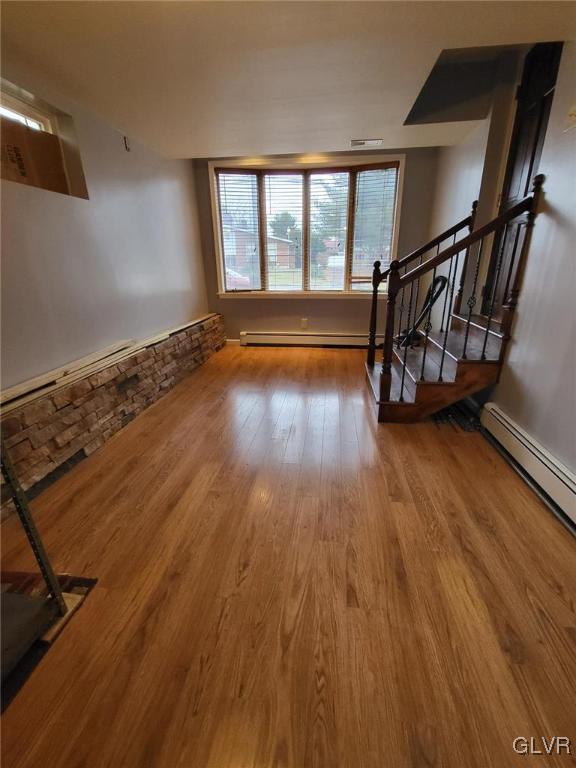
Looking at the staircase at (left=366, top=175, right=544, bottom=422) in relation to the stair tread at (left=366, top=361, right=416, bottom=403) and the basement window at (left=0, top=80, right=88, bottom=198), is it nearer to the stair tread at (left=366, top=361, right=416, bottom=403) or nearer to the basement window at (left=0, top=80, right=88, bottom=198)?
the stair tread at (left=366, top=361, right=416, bottom=403)

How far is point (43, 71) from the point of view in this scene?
179 centimetres

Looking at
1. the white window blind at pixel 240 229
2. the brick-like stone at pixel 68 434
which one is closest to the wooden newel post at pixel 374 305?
the white window blind at pixel 240 229

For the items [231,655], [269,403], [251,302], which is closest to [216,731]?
A: [231,655]

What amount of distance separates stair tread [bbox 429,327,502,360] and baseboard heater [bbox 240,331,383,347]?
1656 mm

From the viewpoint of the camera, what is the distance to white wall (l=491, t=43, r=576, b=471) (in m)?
1.64

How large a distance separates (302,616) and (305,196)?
15.1ft

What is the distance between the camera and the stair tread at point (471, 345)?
2.28 m

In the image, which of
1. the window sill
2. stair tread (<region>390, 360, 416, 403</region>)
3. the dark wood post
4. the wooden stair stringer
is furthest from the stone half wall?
the dark wood post

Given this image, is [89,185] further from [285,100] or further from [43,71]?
[285,100]

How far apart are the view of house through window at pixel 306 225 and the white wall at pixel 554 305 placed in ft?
7.97

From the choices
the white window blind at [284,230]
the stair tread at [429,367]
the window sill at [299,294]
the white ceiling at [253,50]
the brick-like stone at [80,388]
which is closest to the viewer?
the white ceiling at [253,50]

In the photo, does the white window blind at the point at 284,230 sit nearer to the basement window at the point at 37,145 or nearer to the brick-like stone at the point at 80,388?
the basement window at the point at 37,145

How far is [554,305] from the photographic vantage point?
1747mm

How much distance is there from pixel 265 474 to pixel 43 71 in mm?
2712
